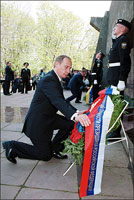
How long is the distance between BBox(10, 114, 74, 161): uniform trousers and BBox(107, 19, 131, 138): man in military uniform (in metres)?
1.16

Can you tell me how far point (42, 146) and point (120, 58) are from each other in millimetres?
2117

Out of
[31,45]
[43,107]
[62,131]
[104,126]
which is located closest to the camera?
[104,126]

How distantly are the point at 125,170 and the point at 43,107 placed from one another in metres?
1.55

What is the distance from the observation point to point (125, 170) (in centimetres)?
301

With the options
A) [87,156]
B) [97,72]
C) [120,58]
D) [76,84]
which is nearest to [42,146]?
[87,156]

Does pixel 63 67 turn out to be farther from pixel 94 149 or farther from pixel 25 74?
pixel 25 74

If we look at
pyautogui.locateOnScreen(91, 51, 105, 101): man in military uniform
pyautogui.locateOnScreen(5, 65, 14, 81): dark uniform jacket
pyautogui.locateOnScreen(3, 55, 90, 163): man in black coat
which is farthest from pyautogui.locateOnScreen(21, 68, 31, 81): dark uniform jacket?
pyautogui.locateOnScreen(3, 55, 90, 163): man in black coat

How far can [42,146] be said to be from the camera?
2924 millimetres

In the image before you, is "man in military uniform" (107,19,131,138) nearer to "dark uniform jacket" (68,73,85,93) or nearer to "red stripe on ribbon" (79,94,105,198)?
"red stripe on ribbon" (79,94,105,198)

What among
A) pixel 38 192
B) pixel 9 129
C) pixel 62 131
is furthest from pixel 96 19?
pixel 38 192

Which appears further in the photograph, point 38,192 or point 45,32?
point 45,32

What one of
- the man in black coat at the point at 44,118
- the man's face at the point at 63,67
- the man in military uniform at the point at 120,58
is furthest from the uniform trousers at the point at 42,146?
the man in military uniform at the point at 120,58

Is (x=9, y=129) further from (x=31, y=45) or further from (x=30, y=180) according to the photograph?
(x=31, y=45)

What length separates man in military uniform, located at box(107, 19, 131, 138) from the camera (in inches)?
143
